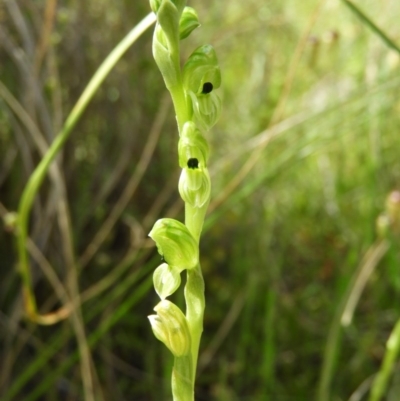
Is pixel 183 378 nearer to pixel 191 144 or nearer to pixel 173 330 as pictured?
pixel 173 330

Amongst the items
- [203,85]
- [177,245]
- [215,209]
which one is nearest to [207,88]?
[203,85]

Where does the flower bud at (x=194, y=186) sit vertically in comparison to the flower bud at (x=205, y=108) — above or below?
below

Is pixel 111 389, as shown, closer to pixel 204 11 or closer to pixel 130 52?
pixel 130 52

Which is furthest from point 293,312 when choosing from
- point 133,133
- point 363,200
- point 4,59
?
point 4,59

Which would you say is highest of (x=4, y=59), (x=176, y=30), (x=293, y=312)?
(x=4, y=59)

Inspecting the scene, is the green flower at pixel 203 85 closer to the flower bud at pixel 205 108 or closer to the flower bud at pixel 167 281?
the flower bud at pixel 205 108

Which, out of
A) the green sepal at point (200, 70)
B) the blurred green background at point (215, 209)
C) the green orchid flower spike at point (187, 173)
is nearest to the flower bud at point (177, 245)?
the green orchid flower spike at point (187, 173)
